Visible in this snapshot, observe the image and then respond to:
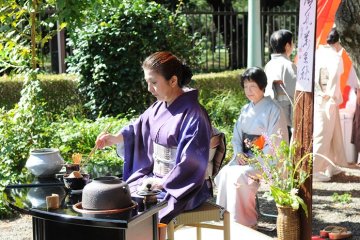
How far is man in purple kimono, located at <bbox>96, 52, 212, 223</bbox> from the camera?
14.4 feet

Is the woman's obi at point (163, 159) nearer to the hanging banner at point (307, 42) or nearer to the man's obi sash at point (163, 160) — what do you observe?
the man's obi sash at point (163, 160)

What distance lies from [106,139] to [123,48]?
178 inches

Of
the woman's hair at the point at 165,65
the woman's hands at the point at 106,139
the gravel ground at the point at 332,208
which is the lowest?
the gravel ground at the point at 332,208

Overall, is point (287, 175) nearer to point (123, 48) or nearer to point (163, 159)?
point (163, 159)

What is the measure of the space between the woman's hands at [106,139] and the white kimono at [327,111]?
11.6ft

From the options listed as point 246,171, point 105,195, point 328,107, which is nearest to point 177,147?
point 105,195

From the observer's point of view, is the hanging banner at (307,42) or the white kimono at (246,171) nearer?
the hanging banner at (307,42)

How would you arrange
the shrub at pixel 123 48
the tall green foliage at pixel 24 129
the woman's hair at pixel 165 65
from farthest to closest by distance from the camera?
the shrub at pixel 123 48 → the tall green foliage at pixel 24 129 → the woman's hair at pixel 165 65

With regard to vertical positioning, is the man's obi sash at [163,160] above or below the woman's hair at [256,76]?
below

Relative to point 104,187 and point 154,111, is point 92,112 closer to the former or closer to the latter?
point 154,111

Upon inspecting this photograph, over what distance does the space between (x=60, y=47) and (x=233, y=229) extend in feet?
24.9

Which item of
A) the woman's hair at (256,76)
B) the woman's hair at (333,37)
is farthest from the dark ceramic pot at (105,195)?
the woman's hair at (333,37)

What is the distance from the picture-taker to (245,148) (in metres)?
5.90

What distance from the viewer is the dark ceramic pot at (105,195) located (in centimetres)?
355
